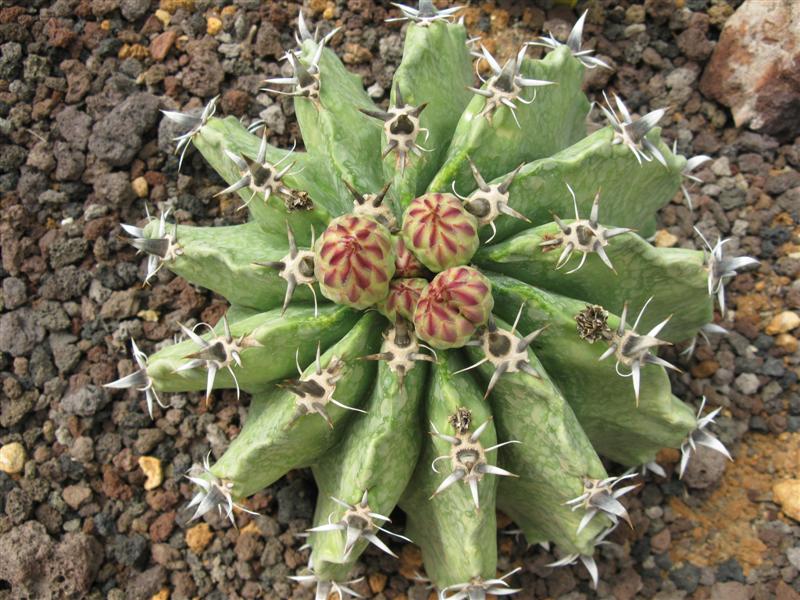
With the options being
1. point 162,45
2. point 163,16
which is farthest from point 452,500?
point 163,16

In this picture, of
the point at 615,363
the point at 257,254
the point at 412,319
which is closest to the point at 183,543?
the point at 257,254

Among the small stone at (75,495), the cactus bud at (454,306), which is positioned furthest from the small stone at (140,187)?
the cactus bud at (454,306)

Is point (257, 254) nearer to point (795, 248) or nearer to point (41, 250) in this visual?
point (41, 250)

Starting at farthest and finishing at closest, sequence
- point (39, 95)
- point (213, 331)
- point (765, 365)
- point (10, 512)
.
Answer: point (39, 95)
point (765, 365)
point (10, 512)
point (213, 331)

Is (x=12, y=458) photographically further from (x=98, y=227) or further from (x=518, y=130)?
(x=518, y=130)

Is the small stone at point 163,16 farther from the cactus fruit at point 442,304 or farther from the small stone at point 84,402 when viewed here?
the small stone at point 84,402

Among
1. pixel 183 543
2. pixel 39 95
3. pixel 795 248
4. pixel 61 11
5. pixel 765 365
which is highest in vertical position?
pixel 61 11
